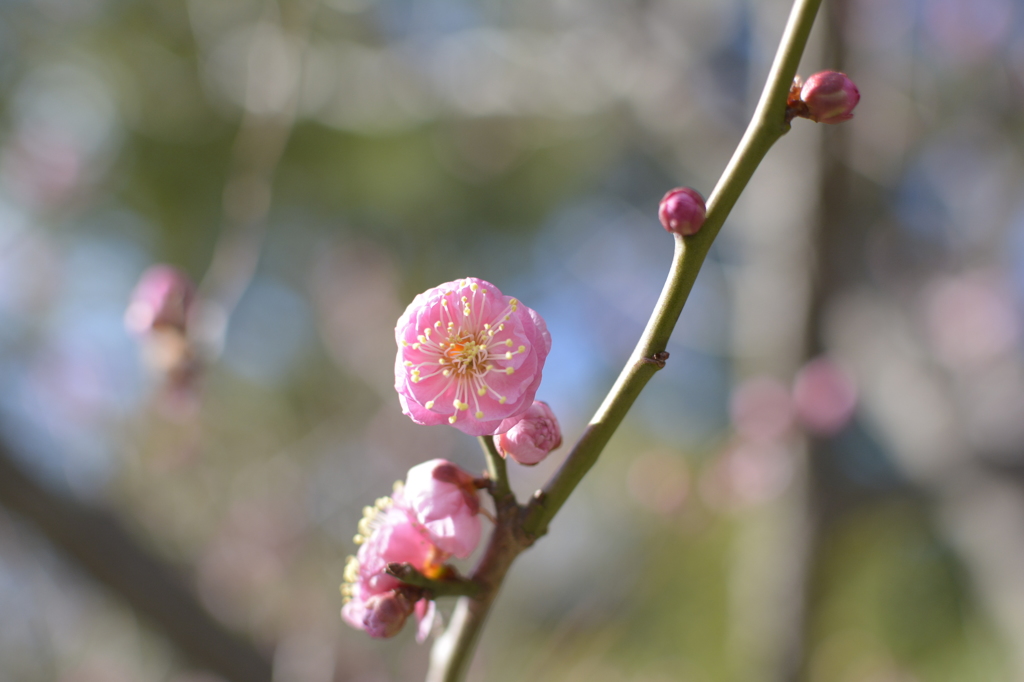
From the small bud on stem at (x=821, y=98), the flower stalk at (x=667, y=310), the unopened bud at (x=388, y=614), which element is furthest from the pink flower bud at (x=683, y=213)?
the unopened bud at (x=388, y=614)

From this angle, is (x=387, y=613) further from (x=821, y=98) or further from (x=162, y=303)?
(x=162, y=303)

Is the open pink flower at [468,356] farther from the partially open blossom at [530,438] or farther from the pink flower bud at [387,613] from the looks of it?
the pink flower bud at [387,613]

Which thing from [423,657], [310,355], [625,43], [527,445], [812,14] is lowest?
[423,657]

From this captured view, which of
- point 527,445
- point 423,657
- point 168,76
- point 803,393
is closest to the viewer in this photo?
point 527,445

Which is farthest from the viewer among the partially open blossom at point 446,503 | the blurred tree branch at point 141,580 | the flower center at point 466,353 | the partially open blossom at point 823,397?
the partially open blossom at point 823,397

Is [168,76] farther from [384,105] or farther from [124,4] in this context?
[384,105]

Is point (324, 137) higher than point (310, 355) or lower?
higher

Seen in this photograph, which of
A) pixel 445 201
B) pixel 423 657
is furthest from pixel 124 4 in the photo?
pixel 423 657

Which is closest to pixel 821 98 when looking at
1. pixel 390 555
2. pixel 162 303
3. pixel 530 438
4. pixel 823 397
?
pixel 530 438
